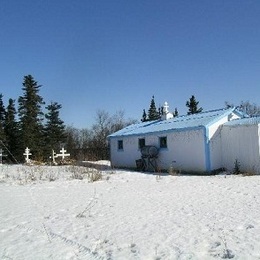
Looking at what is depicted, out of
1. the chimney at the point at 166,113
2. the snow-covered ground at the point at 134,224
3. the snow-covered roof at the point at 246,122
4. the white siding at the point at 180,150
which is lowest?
the snow-covered ground at the point at 134,224

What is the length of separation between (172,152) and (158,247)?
50.7 ft

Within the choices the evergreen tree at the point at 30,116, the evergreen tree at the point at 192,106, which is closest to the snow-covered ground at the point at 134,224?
the evergreen tree at the point at 30,116

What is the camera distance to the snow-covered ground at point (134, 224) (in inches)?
230

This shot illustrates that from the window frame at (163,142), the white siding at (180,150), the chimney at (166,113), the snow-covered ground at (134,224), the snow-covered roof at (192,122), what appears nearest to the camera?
Result: the snow-covered ground at (134,224)

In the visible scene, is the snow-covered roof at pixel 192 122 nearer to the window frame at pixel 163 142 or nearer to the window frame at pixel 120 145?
the window frame at pixel 163 142

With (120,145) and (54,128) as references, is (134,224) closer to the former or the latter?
(120,145)

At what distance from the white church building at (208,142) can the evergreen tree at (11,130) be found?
1975 centimetres

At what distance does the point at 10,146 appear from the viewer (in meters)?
38.9

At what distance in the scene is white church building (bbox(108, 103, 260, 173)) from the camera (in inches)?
709

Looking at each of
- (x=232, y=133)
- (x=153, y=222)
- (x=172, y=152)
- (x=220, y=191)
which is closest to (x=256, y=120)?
(x=232, y=133)

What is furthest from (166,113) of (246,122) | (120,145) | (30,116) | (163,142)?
(30,116)

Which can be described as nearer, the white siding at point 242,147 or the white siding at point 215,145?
the white siding at point 242,147

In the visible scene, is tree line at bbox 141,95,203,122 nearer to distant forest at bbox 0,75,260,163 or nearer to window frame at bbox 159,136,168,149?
distant forest at bbox 0,75,260,163

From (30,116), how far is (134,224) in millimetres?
30860
